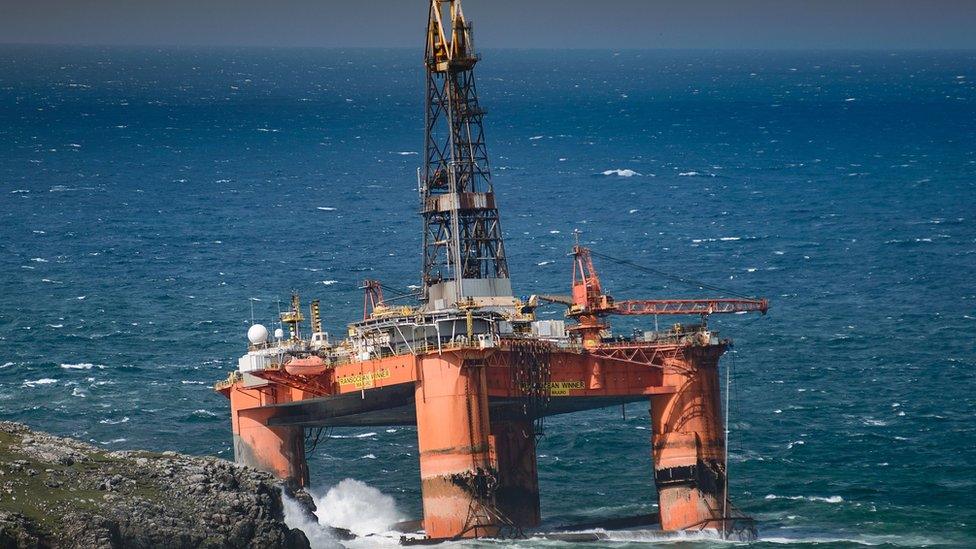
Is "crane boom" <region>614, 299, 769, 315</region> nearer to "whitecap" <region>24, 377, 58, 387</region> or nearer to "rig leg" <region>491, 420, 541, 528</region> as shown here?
"rig leg" <region>491, 420, 541, 528</region>

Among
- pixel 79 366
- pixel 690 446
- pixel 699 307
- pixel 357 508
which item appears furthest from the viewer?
pixel 79 366

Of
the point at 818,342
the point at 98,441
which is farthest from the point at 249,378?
the point at 818,342

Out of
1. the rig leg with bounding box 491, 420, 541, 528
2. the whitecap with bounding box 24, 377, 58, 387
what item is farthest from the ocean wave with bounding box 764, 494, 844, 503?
the whitecap with bounding box 24, 377, 58, 387

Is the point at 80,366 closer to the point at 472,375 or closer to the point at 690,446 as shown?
the point at 472,375

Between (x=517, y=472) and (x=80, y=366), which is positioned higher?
(x=80, y=366)

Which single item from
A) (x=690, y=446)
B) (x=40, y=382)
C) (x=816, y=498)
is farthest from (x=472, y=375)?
(x=40, y=382)

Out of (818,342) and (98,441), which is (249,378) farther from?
(818,342)
